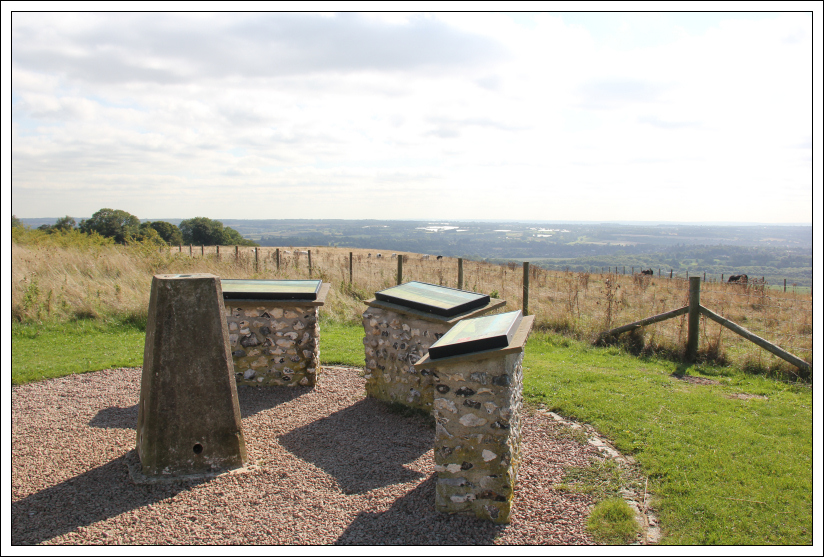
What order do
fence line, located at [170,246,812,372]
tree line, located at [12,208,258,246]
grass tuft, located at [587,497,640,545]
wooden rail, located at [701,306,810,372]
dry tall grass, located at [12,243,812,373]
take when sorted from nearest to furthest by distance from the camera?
grass tuft, located at [587,497,640,545] < wooden rail, located at [701,306,810,372] < fence line, located at [170,246,812,372] < dry tall grass, located at [12,243,812,373] < tree line, located at [12,208,258,246]

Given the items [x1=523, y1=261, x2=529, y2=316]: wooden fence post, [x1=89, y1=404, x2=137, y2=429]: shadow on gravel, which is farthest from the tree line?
[x1=523, y1=261, x2=529, y2=316]: wooden fence post

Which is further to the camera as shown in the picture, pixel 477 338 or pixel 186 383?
pixel 186 383

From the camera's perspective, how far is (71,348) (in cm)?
968

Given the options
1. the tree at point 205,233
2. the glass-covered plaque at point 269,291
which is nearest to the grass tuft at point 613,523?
the glass-covered plaque at point 269,291

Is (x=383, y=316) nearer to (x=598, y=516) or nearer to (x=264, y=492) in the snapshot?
(x=264, y=492)

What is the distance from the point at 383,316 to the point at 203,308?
256 cm

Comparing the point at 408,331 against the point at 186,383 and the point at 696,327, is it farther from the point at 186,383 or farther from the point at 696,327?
the point at 696,327

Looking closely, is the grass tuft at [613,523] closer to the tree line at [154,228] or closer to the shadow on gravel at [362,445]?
the shadow on gravel at [362,445]

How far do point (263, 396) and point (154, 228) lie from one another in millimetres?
21127

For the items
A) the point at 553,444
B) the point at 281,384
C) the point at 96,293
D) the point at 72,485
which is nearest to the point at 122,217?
the point at 96,293

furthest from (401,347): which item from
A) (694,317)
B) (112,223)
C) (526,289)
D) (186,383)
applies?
(112,223)

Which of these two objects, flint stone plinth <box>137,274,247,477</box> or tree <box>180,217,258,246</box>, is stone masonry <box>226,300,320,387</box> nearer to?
flint stone plinth <box>137,274,247,477</box>

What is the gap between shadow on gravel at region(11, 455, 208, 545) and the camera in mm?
3930

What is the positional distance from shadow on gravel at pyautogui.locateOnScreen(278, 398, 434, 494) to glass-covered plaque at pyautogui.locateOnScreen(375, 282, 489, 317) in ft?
4.58
